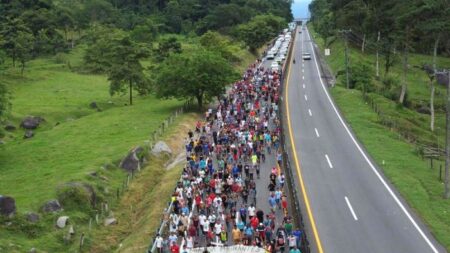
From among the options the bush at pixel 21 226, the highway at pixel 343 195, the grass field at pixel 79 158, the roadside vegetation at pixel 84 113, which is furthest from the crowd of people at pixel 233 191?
the bush at pixel 21 226

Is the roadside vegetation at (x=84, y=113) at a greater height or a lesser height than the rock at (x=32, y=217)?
greater

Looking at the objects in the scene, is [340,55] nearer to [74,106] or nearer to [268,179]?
[74,106]

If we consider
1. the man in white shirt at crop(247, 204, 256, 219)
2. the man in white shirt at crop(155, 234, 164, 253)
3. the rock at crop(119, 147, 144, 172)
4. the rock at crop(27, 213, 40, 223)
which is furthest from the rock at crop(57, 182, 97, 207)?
the man in white shirt at crop(247, 204, 256, 219)

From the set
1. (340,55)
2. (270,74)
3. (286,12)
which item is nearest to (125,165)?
(270,74)

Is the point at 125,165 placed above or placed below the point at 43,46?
below

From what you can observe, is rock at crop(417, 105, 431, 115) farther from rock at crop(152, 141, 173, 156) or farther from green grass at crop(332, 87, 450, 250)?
rock at crop(152, 141, 173, 156)

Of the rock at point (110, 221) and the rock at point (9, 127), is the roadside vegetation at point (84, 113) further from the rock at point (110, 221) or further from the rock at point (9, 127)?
the rock at point (110, 221)

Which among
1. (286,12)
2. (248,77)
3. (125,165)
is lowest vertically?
(125,165)
